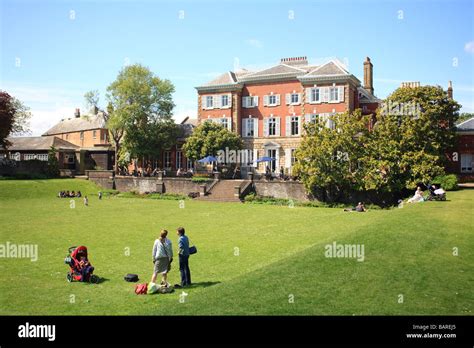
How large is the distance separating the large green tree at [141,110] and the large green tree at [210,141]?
21.5 feet

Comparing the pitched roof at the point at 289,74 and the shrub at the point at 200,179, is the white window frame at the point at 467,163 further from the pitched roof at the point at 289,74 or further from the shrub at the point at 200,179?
the shrub at the point at 200,179

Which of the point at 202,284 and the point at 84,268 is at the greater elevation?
the point at 84,268

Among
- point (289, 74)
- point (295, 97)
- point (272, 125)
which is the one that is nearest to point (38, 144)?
point (272, 125)

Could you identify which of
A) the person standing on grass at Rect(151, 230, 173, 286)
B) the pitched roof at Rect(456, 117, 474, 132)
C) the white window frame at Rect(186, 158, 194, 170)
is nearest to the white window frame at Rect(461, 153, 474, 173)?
the pitched roof at Rect(456, 117, 474, 132)

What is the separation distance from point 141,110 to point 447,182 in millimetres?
35444

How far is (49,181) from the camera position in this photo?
49438 mm

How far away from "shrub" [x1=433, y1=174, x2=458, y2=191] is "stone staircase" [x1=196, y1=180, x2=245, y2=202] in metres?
16.8

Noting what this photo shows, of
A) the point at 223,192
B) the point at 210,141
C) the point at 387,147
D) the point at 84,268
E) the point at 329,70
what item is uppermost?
the point at 329,70

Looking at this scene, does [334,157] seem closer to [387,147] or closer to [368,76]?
[387,147]

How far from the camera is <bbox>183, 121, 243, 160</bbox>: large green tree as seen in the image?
1886 inches

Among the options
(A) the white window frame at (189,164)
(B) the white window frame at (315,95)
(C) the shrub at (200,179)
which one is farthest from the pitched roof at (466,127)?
(A) the white window frame at (189,164)

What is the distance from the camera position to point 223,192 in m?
42.7
